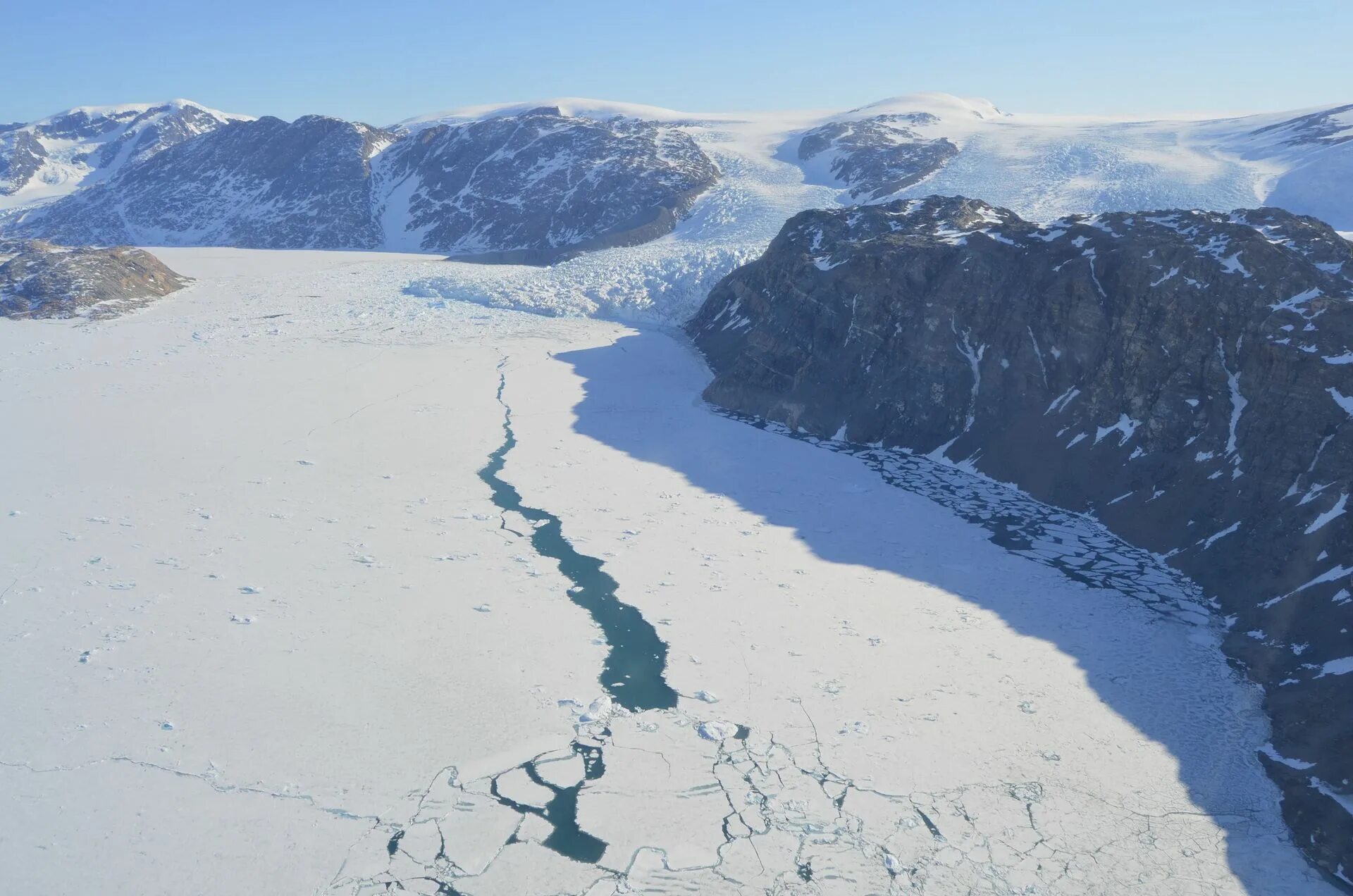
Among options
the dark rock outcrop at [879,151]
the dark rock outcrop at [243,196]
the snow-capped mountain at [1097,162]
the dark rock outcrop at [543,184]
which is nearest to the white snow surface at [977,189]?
the snow-capped mountain at [1097,162]

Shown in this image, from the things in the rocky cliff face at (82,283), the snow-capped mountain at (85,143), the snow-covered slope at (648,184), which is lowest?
the rocky cliff face at (82,283)

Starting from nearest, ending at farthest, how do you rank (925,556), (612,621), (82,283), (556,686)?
1. (556,686)
2. (612,621)
3. (925,556)
4. (82,283)

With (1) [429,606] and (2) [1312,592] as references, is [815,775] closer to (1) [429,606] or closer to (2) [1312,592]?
(1) [429,606]

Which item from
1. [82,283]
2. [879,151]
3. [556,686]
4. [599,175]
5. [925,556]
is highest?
[879,151]

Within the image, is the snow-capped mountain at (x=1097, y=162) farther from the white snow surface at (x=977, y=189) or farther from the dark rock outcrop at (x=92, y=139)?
the dark rock outcrop at (x=92, y=139)

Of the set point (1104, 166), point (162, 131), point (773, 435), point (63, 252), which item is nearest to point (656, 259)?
point (773, 435)

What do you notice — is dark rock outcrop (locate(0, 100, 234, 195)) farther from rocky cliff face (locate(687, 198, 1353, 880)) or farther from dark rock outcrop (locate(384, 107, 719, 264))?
rocky cliff face (locate(687, 198, 1353, 880))

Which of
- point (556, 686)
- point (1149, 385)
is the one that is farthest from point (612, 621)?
point (1149, 385)

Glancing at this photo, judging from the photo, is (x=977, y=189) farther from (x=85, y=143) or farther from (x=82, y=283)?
(x=85, y=143)
